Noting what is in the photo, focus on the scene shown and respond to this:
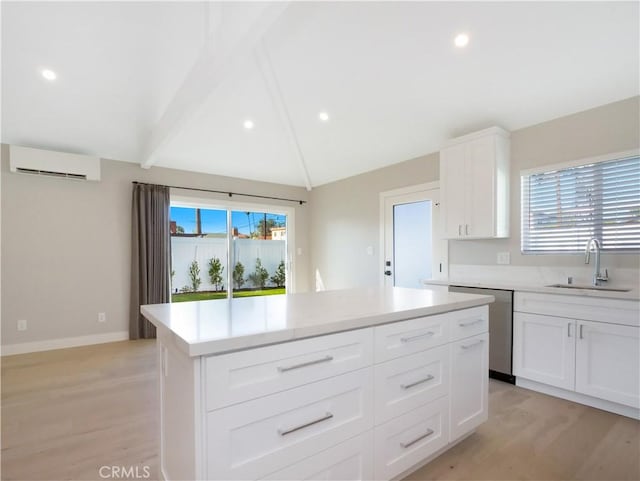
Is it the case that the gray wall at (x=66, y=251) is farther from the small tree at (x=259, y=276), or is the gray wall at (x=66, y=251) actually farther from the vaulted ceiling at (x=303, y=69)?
the small tree at (x=259, y=276)

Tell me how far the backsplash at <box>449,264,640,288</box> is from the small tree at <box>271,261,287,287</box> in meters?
3.13

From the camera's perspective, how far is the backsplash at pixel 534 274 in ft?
8.77

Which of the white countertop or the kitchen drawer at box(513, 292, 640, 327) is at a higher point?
the white countertop

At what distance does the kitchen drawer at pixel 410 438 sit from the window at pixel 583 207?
220 cm

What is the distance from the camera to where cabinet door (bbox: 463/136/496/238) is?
318 centimetres

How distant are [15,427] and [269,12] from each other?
10.6ft

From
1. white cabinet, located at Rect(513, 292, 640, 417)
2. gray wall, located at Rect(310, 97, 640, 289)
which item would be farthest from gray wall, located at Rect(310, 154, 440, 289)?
white cabinet, located at Rect(513, 292, 640, 417)

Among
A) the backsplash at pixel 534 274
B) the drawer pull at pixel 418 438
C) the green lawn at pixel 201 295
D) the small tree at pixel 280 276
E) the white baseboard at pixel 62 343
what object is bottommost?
the white baseboard at pixel 62 343

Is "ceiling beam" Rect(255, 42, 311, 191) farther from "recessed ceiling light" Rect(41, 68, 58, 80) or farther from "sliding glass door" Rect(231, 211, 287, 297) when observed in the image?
"recessed ceiling light" Rect(41, 68, 58, 80)

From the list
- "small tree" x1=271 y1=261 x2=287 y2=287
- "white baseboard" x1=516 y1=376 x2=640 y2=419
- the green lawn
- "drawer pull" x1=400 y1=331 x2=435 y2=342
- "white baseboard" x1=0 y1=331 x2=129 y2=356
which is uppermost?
"drawer pull" x1=400 y1=331 x2=435 y2=342

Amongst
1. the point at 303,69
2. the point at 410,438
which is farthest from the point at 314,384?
the point at 303,69

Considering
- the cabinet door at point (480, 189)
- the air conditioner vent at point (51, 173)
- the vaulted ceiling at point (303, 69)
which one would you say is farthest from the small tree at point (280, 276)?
the cabinet door at point (480, 189)

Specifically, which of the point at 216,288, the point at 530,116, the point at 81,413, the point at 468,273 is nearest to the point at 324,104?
the point at 530,116

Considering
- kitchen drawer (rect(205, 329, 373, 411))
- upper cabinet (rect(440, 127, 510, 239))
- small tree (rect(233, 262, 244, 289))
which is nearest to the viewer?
kitchen drawer (rect(205, 329, 373, 411))
